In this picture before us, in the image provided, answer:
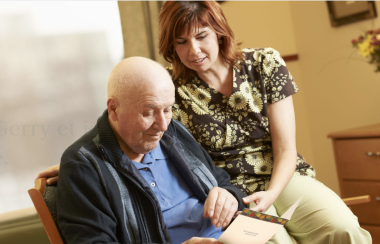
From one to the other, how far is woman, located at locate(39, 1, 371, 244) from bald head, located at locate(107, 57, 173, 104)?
37 cm

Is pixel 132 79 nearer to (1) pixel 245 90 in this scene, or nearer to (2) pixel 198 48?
(2) pixel 198 48

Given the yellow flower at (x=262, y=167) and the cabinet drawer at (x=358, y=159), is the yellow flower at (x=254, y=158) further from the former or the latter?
the cabinet drawer at (x=358, y=159)

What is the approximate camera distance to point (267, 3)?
10.1ft

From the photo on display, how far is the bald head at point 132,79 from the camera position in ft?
3.88

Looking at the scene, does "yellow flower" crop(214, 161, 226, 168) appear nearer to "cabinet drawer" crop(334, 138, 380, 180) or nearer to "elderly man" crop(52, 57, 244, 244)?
"elderly man" crop(52, 57, 244, 244)

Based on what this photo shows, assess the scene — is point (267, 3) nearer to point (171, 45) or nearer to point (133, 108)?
point (171, 45)

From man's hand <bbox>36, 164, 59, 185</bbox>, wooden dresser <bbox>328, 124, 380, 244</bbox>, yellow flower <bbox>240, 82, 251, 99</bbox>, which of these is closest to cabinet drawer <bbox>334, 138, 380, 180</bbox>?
wooden dresser <bbox>328, 124, 380, 244</bbox>

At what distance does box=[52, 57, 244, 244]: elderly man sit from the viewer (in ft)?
3.64

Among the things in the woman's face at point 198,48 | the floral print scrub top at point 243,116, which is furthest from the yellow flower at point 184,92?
the woman's face at point 198,48

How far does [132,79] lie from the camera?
3.88 ft

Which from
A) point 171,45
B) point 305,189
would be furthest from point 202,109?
point 305,189

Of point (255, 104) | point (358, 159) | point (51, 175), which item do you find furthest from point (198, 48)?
point (358, 159)

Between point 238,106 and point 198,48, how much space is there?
30cm

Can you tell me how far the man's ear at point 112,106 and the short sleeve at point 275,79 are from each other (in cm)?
69
